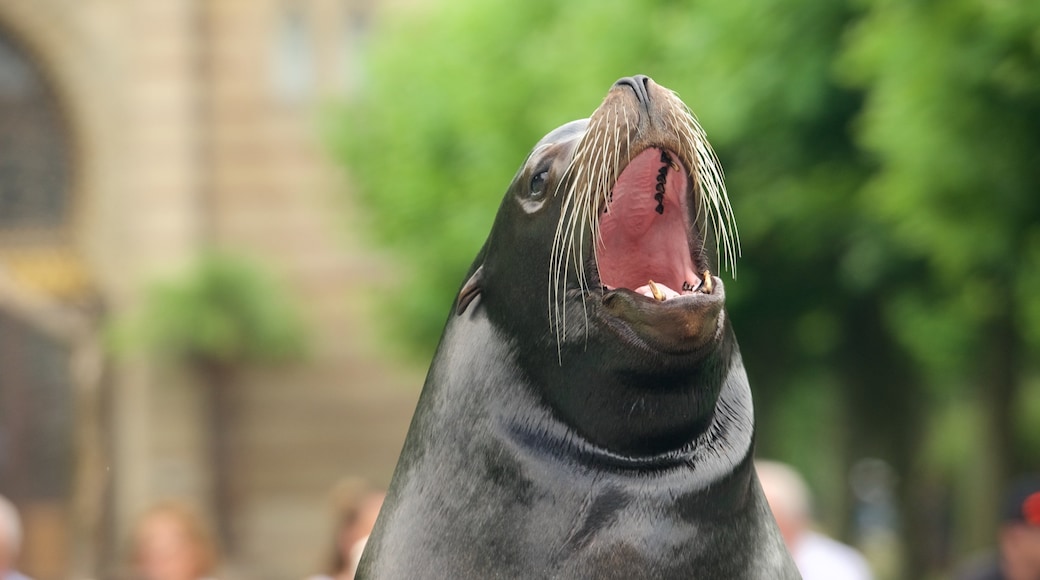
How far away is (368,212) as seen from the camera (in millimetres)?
25641

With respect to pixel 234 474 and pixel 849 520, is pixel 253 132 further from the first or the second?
pixel 849 520

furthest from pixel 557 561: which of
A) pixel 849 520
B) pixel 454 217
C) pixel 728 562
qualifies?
pixel 849 520

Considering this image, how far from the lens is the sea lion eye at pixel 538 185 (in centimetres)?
282

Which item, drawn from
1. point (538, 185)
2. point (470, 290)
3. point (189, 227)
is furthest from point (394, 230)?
point (538, 185)

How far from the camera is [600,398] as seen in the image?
2.69m

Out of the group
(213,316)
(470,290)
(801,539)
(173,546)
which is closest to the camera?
(470,290)

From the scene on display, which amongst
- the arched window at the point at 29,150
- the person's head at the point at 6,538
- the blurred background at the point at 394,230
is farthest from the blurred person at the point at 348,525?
the arched window at the point at 29,150

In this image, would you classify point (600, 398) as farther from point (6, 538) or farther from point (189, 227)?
point (189, 227)

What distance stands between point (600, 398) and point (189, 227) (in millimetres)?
24726

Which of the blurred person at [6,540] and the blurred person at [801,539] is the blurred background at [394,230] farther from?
the blurred person at [6,540]

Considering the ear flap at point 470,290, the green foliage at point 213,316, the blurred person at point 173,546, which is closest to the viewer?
the ear flap at point 470,290

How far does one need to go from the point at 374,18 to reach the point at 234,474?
7180 mm

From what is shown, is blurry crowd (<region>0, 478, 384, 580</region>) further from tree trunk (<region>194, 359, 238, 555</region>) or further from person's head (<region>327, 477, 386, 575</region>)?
tree trunk (<region>194, 359, 238, 555</region>)

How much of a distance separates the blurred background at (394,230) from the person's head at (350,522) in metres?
A: 3.79
